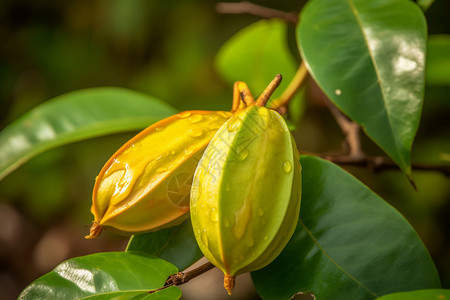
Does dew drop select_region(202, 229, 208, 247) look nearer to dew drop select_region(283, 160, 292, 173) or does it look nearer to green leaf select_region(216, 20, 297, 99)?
dew drop select_region(283, 160, 292, 173)

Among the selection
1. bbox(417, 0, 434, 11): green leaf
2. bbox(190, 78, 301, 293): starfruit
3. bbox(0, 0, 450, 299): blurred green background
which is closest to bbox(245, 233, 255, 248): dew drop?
bbox(190, 78, 301, 293): starfruit

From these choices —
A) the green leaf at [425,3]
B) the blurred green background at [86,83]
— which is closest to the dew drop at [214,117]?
the green leaf at [425,3]

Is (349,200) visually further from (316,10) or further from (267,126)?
(316,10)

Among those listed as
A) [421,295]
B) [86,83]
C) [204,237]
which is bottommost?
[86,83]

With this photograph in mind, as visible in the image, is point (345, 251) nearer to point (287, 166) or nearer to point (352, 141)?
point (287, 166)

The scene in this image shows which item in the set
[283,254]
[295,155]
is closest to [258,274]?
[283,254]

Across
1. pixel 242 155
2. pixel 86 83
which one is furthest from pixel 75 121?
pixel 86 83

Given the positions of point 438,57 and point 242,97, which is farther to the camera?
point 438,57
